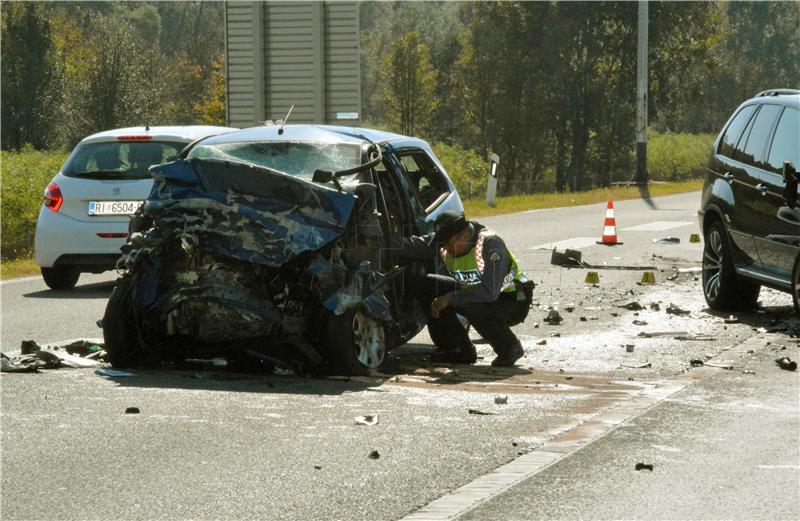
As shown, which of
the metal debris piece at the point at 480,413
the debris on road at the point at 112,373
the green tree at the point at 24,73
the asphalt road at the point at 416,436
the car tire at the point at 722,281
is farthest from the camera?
the green tree at the point at 24,73

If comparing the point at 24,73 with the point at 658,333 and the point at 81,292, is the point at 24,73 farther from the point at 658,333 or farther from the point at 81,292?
the point at 658,333

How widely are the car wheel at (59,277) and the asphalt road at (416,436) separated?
11.3 feet

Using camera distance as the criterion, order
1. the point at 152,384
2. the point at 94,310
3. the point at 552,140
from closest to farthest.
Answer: the point at 152,384 < the point at 94,310 < the point at 552,140

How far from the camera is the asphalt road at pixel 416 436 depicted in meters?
5.97

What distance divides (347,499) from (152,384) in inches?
128

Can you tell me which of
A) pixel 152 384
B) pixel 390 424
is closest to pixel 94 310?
pixel 152 384

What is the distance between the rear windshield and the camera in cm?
1448

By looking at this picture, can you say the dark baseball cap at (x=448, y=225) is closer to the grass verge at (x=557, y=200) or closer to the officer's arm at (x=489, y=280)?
the officer's arm at (x=489, y=280)

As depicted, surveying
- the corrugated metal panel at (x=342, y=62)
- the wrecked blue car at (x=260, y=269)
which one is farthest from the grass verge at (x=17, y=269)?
the corrugated metal panel at (x=342, y=62)

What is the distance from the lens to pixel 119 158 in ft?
47.9

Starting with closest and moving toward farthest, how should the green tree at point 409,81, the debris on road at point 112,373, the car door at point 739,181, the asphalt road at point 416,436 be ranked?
the asphalt road at point 416,436
the debris on road at point 112,373
the car door at point 739,181
the green tree at point 409,81

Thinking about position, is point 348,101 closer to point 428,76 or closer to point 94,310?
point 94,310

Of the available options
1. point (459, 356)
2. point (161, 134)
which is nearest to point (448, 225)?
point (459, 356)

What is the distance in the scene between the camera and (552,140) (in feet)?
236
